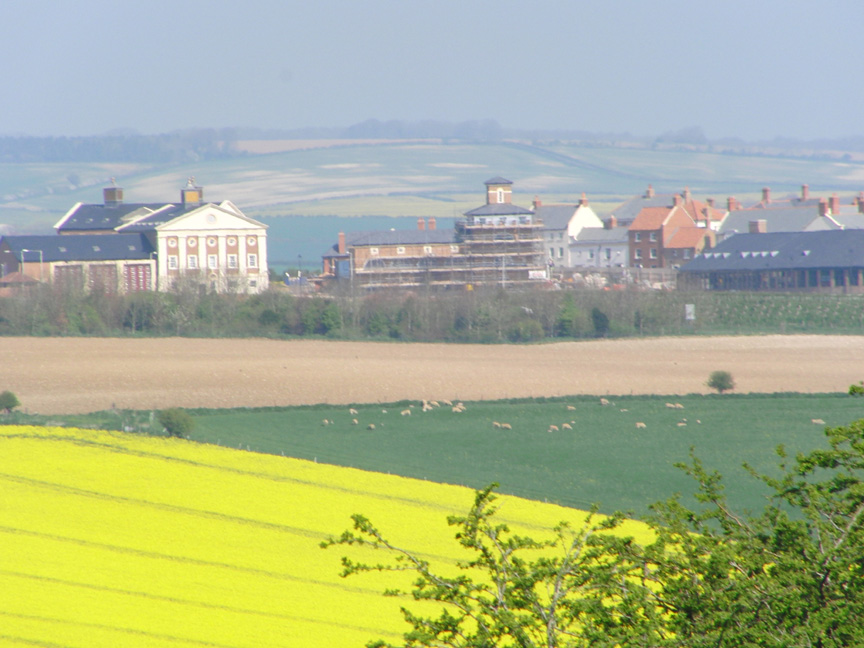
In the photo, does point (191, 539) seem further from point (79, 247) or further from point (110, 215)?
point (110, 215)

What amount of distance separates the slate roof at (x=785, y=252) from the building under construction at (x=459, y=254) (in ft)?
53.1

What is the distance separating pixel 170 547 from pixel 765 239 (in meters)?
85.9

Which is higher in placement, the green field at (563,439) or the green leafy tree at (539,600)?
the green leafy tree at (539,600)

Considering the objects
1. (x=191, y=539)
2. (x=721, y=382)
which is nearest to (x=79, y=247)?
(x=721, y=382)

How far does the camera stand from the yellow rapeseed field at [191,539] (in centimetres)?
1689


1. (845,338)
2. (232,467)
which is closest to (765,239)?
(845,338)

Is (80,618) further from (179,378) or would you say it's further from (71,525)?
(179,378)

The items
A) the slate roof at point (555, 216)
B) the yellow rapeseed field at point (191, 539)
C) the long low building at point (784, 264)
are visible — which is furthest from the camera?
the slate roof at point (555, 216)

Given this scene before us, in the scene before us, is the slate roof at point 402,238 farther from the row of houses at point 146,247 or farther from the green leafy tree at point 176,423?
the green leafy tree at point 176,423

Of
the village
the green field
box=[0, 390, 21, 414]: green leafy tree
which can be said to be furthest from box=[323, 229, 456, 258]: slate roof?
box=[0, 390, 21, 414]: green leafy tree

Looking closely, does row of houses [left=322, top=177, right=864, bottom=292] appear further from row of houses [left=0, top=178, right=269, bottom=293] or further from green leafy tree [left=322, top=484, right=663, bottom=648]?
green leafy tree [left=322, top=484, right=663, bottom=648]

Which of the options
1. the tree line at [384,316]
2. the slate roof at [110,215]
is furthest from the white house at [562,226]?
the tree line at [384,316]

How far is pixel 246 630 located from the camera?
1667 cm

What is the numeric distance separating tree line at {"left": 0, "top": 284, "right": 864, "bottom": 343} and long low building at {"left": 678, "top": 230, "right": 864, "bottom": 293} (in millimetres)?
15011
